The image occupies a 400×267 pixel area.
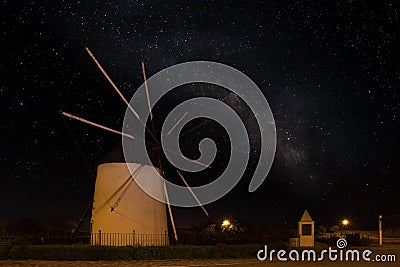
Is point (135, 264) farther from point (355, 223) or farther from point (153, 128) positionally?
point (355, 223)

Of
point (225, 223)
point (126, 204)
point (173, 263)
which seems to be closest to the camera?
point (173, 263)

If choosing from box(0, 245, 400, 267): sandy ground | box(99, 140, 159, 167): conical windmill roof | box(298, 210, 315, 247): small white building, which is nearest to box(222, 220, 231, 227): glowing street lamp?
box(298, 210, 315, 247): small white building

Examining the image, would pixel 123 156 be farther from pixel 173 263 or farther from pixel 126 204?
pixel 173 263

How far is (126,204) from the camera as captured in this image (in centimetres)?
2631

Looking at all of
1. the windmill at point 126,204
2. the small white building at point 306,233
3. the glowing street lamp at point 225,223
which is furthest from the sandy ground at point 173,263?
the glowing street lamp at point 225,223

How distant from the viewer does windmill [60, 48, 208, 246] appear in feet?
85.5

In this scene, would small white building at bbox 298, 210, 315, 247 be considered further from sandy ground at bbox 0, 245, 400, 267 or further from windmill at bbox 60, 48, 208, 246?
sandy ground at bbox 0, 245, 400, 267

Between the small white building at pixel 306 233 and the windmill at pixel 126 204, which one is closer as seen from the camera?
the windmill at pixel 126 204

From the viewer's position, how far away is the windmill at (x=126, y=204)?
26062 mm

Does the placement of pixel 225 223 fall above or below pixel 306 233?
above

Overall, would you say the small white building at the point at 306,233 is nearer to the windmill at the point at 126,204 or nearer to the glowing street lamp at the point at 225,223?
the glowing street lamp at the point at 225,223

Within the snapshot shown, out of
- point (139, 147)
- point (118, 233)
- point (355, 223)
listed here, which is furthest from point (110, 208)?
point (355, 223)

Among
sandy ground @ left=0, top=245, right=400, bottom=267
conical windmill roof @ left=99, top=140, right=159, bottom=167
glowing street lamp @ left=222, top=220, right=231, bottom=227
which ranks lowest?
sandy ground @ left=0, top=245, right=400, bottom=267

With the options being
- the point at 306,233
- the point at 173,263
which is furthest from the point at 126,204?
the point at 306,233
